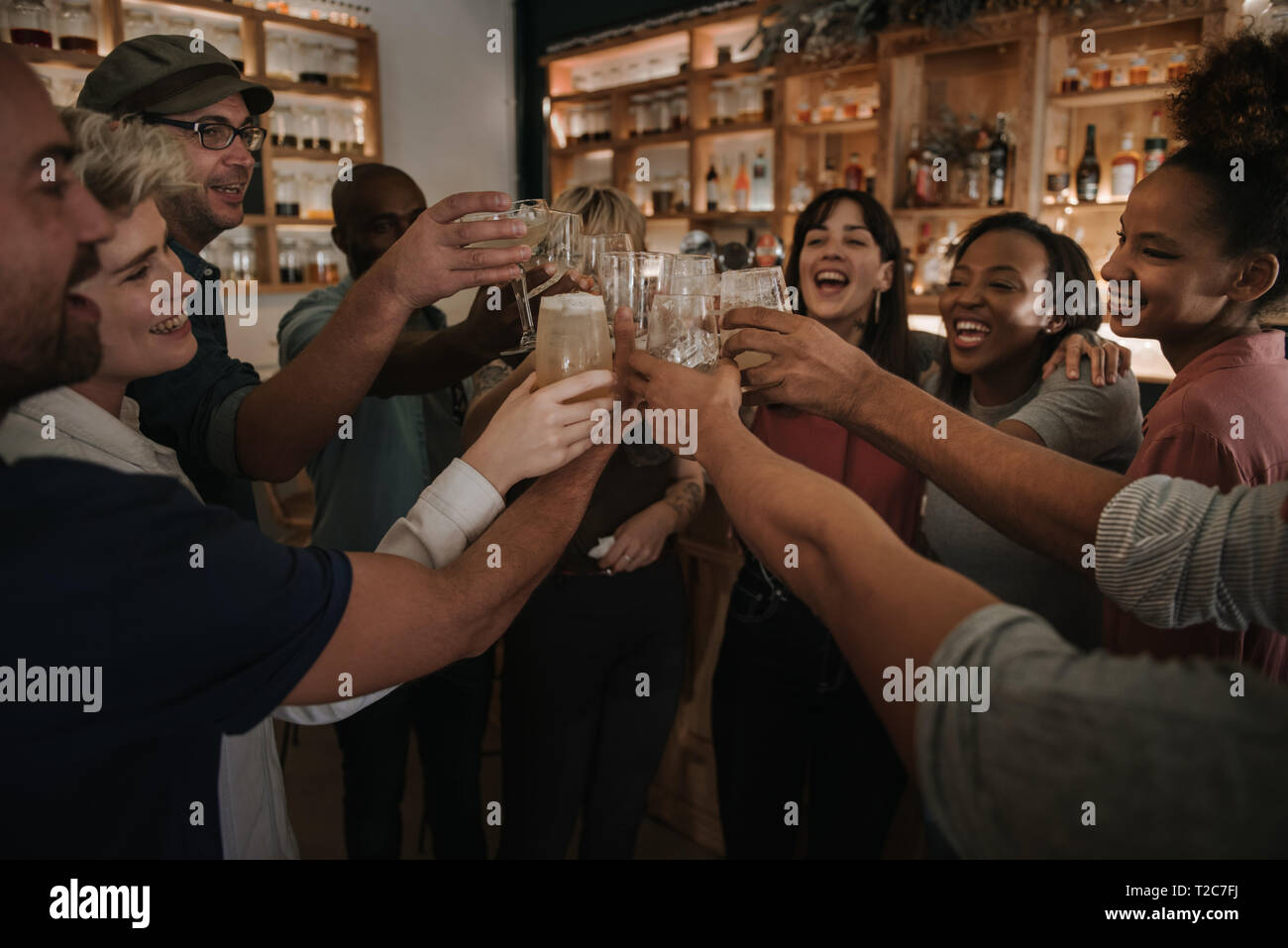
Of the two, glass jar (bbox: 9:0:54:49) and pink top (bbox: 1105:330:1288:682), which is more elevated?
glass jar (bbox: 9:0:54:49)

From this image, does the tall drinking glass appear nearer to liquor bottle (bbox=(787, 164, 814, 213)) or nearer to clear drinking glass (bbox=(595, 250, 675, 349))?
clear drinking glass (bbox=(595, 250, 675, 349))

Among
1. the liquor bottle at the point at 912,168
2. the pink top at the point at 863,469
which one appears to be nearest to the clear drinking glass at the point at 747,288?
the pink top at the point at 863,469

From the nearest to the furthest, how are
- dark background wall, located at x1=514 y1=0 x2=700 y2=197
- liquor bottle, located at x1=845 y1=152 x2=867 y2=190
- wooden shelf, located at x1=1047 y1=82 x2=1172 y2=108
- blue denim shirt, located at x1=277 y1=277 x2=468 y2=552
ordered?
blue denim shirt, located at x1=277 y1=277 x2=468 y2=552, wooden shelf, located at x1=1047 y1=82 x2=1172 y2=108, liquor bottle, located at x1=845 y1=152 x2=867 y2=190, dark background wall, located at x1=514 y1=0 x2=700 y2=197

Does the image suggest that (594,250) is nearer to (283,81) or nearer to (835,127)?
(835,127)

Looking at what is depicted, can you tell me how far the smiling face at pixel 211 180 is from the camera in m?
1.60

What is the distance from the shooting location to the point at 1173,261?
1299 millimetres

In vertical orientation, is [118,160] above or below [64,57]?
below

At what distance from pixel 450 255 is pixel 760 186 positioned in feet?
12.6

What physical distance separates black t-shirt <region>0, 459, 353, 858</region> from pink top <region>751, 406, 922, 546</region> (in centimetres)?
121

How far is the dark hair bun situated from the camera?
121cm

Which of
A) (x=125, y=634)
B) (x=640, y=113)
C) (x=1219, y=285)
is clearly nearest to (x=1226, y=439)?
(x=1219, y=285)

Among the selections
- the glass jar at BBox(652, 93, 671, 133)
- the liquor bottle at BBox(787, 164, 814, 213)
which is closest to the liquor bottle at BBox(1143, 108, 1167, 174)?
the liquor bottle at BBox(787, 164, 814, 213)

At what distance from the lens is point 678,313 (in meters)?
1.26
